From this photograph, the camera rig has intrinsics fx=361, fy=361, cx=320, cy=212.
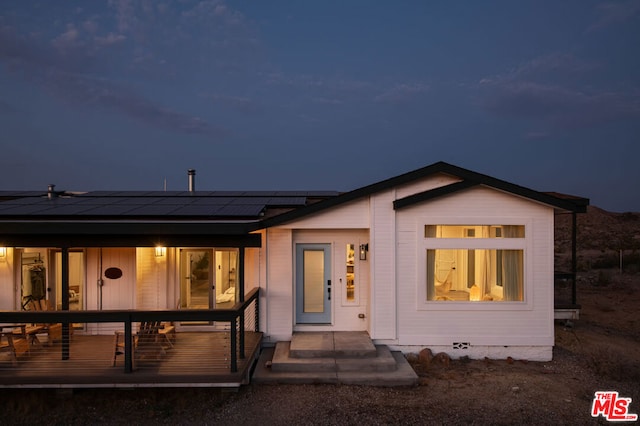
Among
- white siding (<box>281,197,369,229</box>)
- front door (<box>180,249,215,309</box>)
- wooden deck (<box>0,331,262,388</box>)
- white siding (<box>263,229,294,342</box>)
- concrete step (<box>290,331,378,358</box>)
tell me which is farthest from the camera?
front door (<box>180,249,215,309</box>)

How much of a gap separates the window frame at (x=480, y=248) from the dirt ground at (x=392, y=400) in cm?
117

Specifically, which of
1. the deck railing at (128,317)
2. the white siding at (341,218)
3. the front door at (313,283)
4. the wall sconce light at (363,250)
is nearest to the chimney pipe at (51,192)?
the deck railing at (128,317)

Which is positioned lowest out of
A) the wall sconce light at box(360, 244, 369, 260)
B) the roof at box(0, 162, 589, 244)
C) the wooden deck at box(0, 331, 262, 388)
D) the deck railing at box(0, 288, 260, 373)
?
the wooden deck at box(0, 331, 262, 388)

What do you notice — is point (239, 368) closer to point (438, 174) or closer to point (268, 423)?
point (268, 423)

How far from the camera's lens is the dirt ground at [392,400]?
5.53m

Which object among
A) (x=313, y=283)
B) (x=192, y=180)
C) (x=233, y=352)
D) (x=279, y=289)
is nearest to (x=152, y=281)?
(x=279, y=289)

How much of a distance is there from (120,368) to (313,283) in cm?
428

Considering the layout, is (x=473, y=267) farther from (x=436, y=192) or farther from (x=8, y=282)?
(x=8, y=282)

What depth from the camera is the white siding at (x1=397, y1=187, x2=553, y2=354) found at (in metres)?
7.96

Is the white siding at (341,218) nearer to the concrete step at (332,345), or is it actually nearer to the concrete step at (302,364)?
the concrete step at (332,345)

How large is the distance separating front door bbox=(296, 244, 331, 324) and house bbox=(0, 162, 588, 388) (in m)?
0.02

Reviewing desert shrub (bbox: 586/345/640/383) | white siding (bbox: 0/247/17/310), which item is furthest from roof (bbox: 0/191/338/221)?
desert shrub (bbox: 586/345/640/383)

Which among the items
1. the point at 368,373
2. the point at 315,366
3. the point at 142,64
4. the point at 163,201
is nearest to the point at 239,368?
the point at 315,366

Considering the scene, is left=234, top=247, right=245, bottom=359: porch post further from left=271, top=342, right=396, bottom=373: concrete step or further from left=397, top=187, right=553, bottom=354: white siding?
left=397, top=187, right=553, bottom=354: white siding
